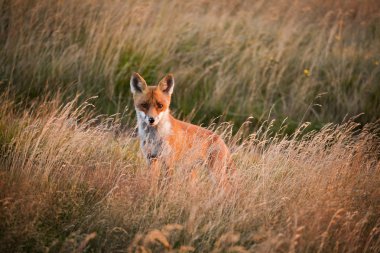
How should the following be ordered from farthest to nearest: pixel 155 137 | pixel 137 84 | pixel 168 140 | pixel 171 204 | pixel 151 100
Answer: pixel 137 84 < pixel 151 100 < pixel 155 137 < pixel 168 140 < pixel 171 204

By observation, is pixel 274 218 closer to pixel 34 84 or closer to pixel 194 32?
pixel 34 84

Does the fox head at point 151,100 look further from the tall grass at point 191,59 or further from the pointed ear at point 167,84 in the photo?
the tall grass at point 191,59

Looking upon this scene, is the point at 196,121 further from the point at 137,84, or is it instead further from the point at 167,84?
the point at 137,84

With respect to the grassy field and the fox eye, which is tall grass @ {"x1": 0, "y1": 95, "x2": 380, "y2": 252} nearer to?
the grassy field

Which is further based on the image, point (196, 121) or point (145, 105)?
point (196, 121)

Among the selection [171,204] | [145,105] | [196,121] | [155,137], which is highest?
[145,105]

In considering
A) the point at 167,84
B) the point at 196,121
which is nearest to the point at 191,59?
the point at 196,121

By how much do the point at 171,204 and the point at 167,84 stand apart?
8.08 feet

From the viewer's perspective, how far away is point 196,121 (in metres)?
8.55

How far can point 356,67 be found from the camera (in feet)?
33.3

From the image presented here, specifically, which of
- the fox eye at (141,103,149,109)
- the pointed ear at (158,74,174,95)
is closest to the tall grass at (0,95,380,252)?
the fox eye at (141,103,149,109)

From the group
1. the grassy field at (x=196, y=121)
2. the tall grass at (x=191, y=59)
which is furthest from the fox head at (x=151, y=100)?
the tall grass at (x=191, y=59)

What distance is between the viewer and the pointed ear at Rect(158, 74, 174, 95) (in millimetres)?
6269

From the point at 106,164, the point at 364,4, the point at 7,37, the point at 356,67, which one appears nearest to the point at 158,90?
the point at 106,164
